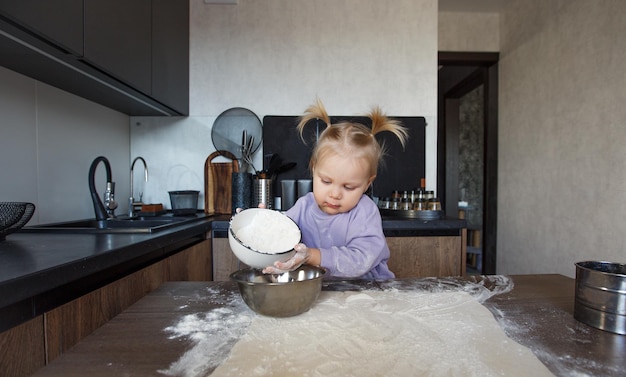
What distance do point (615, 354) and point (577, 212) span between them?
185 centimetres

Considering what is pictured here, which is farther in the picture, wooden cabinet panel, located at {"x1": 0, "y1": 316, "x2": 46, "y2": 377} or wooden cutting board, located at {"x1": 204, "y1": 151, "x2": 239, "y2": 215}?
wooden cutting board, located at {"x1": 204, "y1": 151, "x2": 239, "y2": 215}

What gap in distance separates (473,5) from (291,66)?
1.65m

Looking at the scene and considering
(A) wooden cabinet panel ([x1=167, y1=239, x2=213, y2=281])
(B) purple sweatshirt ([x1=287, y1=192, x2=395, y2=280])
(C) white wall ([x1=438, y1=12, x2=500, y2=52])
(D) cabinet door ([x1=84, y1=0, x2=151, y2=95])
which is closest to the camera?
(B) purple sweatshirt ([x1=287, y1=192, x2=395, y2=280])

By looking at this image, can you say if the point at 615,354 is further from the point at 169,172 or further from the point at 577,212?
the point at 169,172

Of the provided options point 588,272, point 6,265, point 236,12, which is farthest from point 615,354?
point 236,12

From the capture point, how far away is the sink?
1.19 m

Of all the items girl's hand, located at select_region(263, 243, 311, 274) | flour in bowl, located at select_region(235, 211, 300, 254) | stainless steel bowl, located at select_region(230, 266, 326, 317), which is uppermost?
flour in bowl, located at select_region(235, 211, 300, 254)

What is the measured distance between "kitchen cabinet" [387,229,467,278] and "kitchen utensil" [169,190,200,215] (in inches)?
40.3

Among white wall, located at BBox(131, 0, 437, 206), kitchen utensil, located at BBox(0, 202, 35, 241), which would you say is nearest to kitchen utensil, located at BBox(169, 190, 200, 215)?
white wall, located at BBox(131, 0, 437, 206)

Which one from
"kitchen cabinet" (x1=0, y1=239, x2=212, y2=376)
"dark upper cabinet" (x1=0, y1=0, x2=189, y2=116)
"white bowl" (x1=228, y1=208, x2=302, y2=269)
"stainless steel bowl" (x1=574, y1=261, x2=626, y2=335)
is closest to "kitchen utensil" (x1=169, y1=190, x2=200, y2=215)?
"dark upper cabinet" (x1=0, y1=0, x2=189, y2=116)

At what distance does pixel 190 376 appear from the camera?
0.45 m

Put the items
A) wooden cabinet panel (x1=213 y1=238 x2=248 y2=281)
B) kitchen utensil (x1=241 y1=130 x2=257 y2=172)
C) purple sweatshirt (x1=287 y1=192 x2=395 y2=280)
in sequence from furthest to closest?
kitchen utensil (x1=241 y1=130 x2=257 y2=172)
wooden cabinet panel (x1=213 y1=238 x2=248 y2=281)
purple sweatshirt (x1=287 y1=192 x2=395 y2=280)

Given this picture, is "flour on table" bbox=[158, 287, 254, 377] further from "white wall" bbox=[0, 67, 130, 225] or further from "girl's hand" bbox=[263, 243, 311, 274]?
"white wall" bbox=[0, 67, 130, 225]

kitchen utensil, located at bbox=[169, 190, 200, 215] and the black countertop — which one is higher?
kitchen utensil, located at bbox=[169, 190, 200, 215]
